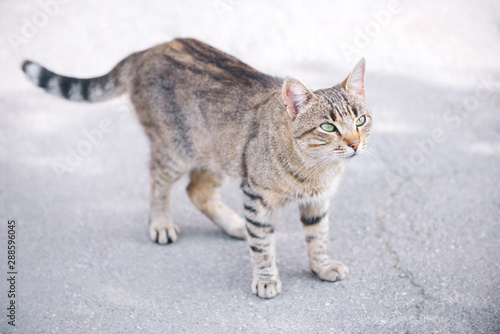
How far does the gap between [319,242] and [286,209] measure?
0.98 meters

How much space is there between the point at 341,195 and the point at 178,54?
71.6 inches

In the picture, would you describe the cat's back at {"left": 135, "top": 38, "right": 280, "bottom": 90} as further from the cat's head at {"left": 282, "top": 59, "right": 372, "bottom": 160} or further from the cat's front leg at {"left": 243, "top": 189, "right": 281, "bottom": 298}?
the cat's front leg at {"left": 243, "top": 189, "right": 281, "bottom": 298}

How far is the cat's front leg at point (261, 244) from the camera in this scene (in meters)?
3.19

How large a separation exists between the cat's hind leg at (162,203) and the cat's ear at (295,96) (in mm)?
1211

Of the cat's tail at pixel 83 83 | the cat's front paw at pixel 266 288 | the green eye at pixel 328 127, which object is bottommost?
the cat's front paw at pixel 266 288

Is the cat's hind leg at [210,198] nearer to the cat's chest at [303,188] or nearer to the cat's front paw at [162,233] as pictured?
the cat's front paw at [162,233]

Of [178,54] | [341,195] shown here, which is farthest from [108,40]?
[341,195]

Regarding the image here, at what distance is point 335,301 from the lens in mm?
3139

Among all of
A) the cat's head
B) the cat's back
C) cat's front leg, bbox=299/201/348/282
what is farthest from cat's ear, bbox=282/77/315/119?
cat's front leg, bbox=299/201/348/282

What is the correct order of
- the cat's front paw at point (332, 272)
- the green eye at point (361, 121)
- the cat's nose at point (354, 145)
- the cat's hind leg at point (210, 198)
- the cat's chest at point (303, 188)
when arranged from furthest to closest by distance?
1. the cat's hind leg at point (210, 198)
2. the cat's front paw at point (332, 272)
3. the cat's chest at point (303, 188)
4. the green eye at point (361, 121)
5. the cat's nose at point (354, 145)

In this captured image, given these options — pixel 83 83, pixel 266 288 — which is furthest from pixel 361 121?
pixel 83 83

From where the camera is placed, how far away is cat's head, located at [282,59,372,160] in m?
2.83

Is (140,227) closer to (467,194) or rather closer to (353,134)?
(353,134)

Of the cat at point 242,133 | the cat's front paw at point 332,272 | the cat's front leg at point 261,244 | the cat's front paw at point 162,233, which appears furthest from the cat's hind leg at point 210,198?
the cat's front paw at point 332,272
